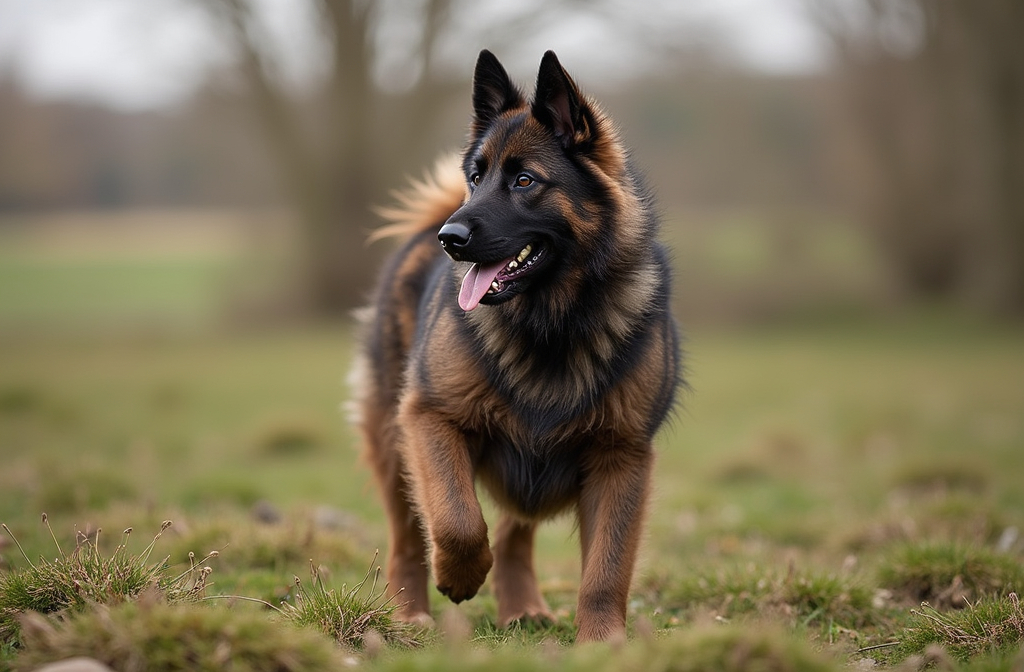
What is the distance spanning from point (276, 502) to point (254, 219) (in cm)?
2048

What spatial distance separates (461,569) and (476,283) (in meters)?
1.24

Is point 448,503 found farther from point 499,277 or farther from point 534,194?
point 534,194

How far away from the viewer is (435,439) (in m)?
4.33

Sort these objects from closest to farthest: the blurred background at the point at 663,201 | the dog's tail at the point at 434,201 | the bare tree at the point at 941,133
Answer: the dog's tail at the point at 434,201, the blurred background at the point at 663,201, the bare tree at the point at 941,133

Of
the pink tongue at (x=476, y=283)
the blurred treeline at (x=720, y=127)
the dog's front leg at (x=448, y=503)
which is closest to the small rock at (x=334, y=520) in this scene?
the dog's front leg at (x=448, y=503)

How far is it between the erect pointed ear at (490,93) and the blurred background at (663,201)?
19.8ft

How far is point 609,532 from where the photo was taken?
167 inches

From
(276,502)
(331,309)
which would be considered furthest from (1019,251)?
(276,502)

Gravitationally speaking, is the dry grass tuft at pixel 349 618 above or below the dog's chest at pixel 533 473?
below

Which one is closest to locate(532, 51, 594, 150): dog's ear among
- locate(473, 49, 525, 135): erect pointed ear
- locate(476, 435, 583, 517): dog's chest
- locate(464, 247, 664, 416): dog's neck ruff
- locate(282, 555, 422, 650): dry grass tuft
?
locate(473, 49, 525, 135): erect pointed ear

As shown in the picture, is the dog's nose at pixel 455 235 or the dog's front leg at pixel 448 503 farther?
the dog's front leg at pixel 448 503

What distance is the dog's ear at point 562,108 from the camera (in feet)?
14.0

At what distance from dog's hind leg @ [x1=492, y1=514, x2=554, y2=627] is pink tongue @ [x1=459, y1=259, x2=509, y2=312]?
1327 millimetres

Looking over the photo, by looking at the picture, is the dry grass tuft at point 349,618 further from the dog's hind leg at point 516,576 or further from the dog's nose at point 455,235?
the dog's nose at point 455,235
